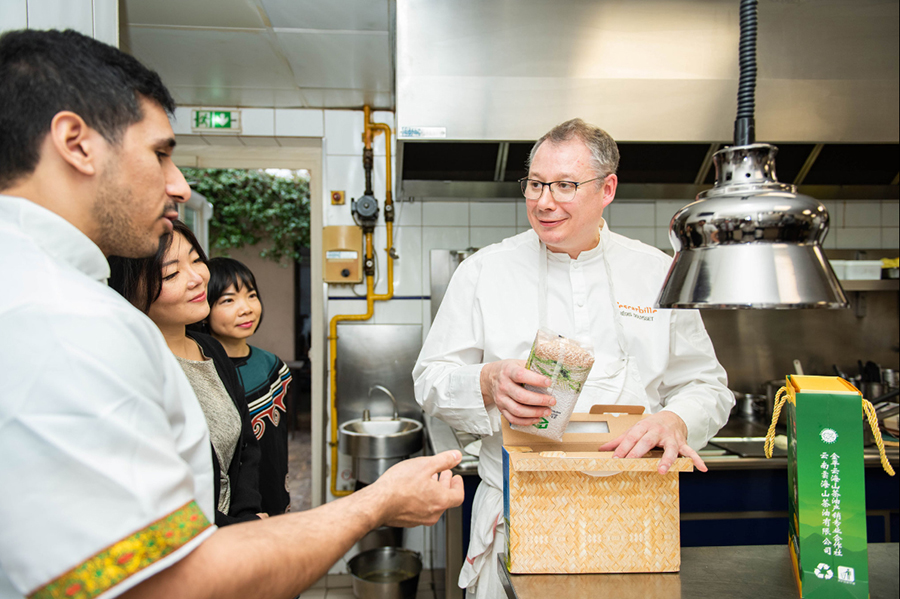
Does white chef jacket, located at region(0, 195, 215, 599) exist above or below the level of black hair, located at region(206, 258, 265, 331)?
below

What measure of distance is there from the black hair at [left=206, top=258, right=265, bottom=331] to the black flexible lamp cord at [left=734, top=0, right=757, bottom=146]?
1.82 metres

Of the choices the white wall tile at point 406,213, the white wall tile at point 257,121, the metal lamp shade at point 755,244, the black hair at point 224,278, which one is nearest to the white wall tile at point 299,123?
the white wall tile at point 257,121

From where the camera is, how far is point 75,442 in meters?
0.57

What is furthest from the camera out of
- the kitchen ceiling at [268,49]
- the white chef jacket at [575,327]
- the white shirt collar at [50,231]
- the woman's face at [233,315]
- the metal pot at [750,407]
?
the metal pot at [750,407]

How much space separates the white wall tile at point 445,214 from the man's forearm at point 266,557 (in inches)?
102

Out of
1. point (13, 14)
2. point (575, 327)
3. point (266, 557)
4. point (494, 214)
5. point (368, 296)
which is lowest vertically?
point (266, 557)

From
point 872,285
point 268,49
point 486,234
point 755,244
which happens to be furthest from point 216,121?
point 872,285

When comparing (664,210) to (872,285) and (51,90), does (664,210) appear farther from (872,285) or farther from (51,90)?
(51,90)

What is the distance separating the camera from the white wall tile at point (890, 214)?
3.40 m

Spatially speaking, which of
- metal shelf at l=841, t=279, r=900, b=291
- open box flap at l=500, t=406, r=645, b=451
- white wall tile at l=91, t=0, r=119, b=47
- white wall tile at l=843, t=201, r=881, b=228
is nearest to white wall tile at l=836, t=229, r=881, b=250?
white wall tile at l=843, t=201, r=881, b=228

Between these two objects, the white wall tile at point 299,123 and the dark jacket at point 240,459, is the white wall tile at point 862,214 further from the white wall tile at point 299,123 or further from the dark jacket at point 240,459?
the dark jacket at point 240,459

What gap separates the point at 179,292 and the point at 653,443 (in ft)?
3.99

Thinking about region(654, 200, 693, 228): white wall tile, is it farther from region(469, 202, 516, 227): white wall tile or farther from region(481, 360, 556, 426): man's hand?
region(481, 360, 556, 426): man's hand

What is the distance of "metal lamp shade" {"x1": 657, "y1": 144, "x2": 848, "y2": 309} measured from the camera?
0.77 m
